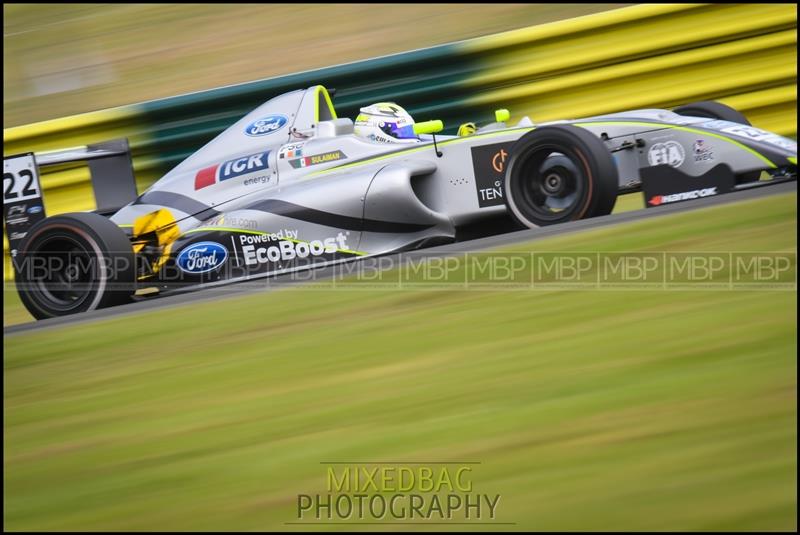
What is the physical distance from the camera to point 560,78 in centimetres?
830

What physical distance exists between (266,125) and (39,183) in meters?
1.70

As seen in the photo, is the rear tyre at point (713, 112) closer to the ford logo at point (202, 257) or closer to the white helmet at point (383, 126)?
the white helmet at point (383, 126)

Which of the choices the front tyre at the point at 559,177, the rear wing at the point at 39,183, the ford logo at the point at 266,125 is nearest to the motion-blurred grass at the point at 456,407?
the front tyre at the point at 559,177

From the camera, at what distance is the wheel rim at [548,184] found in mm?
5781

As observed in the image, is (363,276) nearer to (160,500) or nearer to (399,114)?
(399,114)

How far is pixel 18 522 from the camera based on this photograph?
304cm

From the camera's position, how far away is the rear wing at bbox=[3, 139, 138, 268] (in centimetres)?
709

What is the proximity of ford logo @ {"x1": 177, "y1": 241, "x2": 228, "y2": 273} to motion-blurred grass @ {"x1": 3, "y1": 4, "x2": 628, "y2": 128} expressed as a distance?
465cm

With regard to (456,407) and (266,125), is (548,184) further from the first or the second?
(456,407)

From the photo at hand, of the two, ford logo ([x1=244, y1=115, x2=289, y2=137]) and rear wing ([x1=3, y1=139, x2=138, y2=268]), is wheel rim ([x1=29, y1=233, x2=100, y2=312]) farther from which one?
ford logo ([x1=244, y1=115, x2=289, y2=137])

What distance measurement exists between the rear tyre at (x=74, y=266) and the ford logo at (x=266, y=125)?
45.9 inches

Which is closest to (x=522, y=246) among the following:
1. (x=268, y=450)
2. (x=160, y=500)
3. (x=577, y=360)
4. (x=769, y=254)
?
(x=769, y=254)

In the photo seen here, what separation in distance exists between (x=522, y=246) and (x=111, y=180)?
3924mm

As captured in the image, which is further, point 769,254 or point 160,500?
point 769,254
